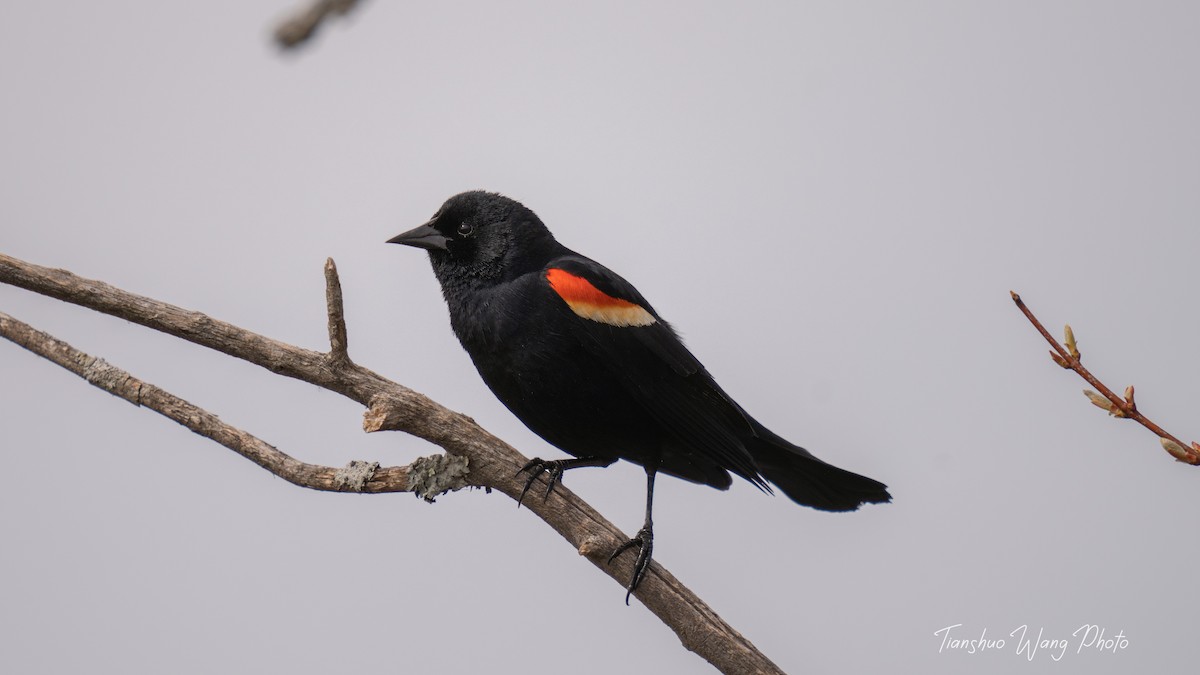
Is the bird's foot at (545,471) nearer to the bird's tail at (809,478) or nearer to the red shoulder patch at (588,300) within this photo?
the red shoulder patch at (588,300)

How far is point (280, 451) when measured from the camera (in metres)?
2.27

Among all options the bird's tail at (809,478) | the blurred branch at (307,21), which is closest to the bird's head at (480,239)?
the bird's tail at (809,478)

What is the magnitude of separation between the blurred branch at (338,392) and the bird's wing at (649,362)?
0.34m

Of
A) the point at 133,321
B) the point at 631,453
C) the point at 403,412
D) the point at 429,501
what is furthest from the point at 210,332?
the point at 631,453

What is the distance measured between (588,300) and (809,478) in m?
0.78

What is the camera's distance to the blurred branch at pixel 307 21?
1338mm

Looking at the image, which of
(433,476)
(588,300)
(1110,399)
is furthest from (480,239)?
(1110,399)

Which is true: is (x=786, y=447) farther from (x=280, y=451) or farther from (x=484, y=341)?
(x=280, y=451)

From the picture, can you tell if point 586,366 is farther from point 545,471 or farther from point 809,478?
point 809,478

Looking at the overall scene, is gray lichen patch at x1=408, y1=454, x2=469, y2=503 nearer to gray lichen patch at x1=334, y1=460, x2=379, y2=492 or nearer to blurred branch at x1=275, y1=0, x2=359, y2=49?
gray lichen patch at x1=334, y1=460, x2=379, y2=492

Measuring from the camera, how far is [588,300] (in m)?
2.53

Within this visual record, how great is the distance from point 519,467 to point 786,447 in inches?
30.1

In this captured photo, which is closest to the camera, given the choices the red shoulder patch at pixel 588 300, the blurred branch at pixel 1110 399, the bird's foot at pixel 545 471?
the blurred branch at pixel 1110 399

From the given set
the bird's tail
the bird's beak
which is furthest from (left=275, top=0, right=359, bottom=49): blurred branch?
the bird's tail
